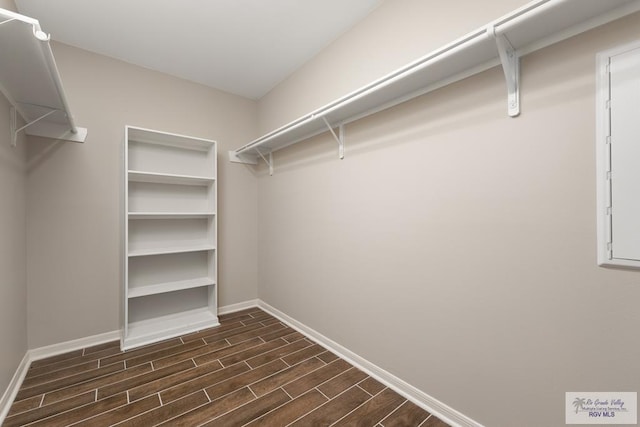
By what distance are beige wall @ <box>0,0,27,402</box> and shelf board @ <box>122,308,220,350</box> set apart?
0.69 m

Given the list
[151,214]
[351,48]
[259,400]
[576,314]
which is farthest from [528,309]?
[151,214]

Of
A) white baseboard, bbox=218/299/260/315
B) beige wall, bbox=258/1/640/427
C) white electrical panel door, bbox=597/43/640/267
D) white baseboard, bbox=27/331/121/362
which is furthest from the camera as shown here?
white baseboard, bbox=218/299/260/315

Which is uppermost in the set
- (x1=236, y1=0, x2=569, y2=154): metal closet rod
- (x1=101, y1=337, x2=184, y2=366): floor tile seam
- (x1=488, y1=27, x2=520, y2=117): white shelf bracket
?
(x1=236, y1=0, x2=569, y2=154): metal closet rod

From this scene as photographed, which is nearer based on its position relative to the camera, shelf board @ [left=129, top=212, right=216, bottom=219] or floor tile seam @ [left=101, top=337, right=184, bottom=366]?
floor tile seam @ [left=101, top=337, right=184, bottom=366]

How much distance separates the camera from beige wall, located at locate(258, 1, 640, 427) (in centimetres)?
107

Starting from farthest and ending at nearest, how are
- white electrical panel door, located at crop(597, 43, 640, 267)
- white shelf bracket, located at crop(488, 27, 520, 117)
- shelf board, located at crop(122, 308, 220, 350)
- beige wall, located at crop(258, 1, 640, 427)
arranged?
shelf board, located at crop(122, 308, 220, 350)
white shelf bracket, located at crop(488, 27, 520, 117)
beige wall, located at crop(258, 1, 640, 427)
white electrical panel door, located at crop(597, 43, 640, 267)

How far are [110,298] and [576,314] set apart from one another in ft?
10.9

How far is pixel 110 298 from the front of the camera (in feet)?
8.13

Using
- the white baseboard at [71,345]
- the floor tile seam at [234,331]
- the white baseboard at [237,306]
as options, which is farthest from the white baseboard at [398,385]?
the white baseboard at [71,345]

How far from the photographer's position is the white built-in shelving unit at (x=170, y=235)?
8.38 ft

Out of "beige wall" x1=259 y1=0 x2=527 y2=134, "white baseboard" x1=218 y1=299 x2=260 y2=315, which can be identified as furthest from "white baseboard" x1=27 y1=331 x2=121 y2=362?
"beige wall" x1=259 y1=0 x2=527 y2=134

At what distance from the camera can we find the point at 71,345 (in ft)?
7.52

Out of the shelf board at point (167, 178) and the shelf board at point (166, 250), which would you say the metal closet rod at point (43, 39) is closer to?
the shelf board at point (167, 178)

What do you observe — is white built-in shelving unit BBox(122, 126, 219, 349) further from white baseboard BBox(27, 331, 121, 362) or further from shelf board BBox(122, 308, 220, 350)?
white baseboard BBox(27, 331, 121, 362)
